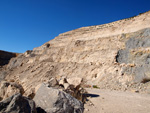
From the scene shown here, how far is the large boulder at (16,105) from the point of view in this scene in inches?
110

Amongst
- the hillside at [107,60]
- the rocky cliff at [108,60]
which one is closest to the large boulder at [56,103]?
the rocky cliff at [108,60]

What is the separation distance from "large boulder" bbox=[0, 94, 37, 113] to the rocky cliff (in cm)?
489

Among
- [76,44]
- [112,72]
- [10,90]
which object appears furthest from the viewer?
[76,44]

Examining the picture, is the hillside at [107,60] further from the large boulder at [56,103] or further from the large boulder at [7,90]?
the large boulder at [56,103]

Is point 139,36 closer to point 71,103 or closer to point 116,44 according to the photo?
point 116,44

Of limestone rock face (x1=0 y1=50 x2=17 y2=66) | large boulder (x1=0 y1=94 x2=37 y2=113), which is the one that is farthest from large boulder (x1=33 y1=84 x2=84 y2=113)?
limestone rock face (x1=0 y1=50 x2=17 y2=66)

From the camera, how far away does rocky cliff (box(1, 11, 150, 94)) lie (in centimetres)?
1173

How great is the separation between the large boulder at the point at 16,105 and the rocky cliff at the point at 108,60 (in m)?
4.89

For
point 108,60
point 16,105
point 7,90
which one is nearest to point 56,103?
point 16,105

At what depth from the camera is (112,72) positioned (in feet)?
43.8

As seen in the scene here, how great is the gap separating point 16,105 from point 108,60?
14428 mm

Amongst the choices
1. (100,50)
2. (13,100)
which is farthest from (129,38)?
(13,100)

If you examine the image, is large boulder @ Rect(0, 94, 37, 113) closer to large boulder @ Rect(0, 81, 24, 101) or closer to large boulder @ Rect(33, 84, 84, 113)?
large boulder @ Rect(33, 84, 84, 113)

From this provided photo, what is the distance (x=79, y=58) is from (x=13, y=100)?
17.1 meters
